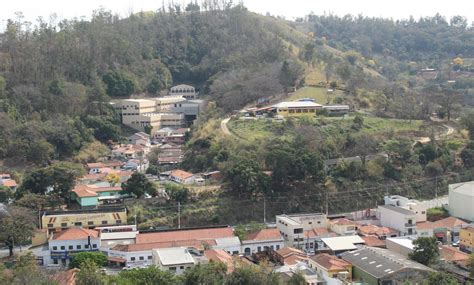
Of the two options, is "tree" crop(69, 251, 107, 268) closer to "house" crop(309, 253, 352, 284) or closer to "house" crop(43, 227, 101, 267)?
"house" crop(43, 227, 101, 267)

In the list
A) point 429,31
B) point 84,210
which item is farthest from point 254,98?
point 429,31

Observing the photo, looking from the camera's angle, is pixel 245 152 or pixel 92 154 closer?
pixel 245 152

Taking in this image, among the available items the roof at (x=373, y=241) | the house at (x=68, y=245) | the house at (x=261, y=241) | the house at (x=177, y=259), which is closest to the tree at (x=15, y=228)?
the house at (x=68, y=245)

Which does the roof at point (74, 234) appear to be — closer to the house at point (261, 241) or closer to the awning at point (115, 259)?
the awning at point (115, 259)

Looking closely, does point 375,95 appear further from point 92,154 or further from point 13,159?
point 13,159

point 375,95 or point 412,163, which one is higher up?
point 375,95

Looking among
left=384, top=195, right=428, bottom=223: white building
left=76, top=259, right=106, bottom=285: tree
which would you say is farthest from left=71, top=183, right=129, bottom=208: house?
left=384, top=195, right=428, bottom=223: white building
